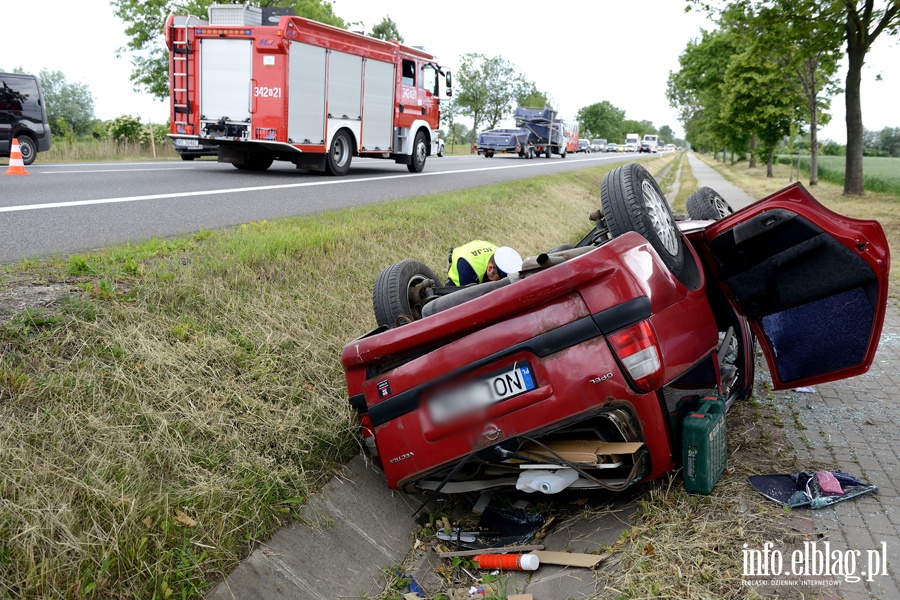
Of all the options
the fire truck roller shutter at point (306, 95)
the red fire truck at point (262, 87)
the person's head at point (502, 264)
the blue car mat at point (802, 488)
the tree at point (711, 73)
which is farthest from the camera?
the tree at point (711, 73)

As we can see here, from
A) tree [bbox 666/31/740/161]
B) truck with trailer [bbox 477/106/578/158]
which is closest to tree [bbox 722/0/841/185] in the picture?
tree [bbox 666/31/740/161]

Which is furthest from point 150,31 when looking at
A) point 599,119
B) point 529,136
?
point 599,119

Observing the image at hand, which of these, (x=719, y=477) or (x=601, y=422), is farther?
(x=719, y=477)

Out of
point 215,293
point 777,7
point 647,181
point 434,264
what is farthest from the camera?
point 777,7

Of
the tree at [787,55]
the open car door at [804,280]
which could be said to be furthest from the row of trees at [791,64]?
the open car door at [804,280]

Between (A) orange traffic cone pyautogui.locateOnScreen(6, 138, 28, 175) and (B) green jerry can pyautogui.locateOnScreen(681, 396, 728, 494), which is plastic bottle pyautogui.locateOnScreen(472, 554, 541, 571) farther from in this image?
(A) orange traffic cone pyautogui.locateOnScreen(6, 138, 28, 175)

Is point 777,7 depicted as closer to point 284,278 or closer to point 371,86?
point 371,86

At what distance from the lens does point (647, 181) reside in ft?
13.0

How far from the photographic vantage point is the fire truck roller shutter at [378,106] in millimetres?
17094

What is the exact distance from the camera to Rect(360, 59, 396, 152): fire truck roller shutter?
17.1 m

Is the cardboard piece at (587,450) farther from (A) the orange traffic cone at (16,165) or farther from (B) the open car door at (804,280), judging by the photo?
(A) the orange traffic cone at (16,165)

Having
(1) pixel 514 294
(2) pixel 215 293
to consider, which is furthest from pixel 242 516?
(2) pixel 215 293

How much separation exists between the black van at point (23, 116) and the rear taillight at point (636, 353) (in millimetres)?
17677

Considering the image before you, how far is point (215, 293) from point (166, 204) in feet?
15.1
